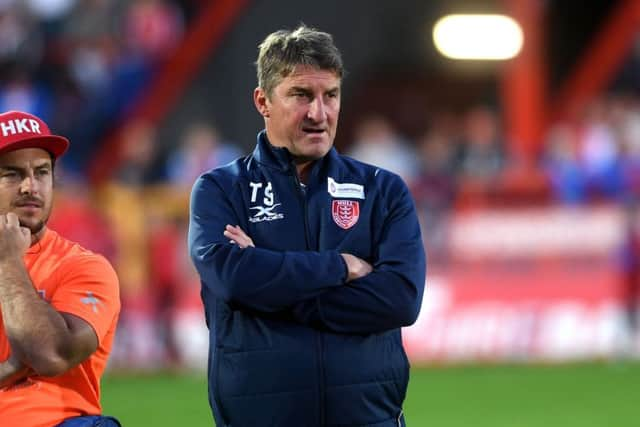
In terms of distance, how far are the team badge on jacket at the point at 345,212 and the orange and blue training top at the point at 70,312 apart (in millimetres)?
822

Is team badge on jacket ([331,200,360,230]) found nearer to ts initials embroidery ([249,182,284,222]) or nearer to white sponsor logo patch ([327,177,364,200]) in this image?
white sponsor logo patch ([327,177,364,200])

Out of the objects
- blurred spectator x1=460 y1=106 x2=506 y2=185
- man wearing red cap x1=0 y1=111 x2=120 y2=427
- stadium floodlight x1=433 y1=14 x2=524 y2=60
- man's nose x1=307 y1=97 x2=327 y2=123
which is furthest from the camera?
stadium floodlight x1=433 y1=14 x2=524 y2=60

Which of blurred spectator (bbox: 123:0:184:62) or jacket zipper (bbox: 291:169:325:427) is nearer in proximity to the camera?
jacket zipper (bbox: 291:169:325:427)

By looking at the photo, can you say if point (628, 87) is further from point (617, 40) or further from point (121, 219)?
point (121, 219)

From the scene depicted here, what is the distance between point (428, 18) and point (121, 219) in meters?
6.93

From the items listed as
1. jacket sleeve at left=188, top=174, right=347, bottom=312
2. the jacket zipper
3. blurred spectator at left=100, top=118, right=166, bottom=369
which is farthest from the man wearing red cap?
blurred spectator at left=100, top=118, right=166, bottom=369

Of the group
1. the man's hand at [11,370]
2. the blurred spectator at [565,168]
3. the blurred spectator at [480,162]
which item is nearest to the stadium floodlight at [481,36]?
the blurred spectator at [480,162]

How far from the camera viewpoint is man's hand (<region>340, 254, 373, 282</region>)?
517 cm

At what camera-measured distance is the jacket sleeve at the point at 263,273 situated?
5.06 meters

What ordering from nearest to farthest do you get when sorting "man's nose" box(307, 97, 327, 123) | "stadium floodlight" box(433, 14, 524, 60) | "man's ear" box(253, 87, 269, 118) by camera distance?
"man's nose" box(307, 97, 327, 123), "man's ear" box(253, 87, 269, 118), "stadium floodlight" box(433, 14, 524, 60)

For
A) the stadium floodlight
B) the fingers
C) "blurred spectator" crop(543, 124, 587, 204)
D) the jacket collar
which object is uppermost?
the stadium floodlight

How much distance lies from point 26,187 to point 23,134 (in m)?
0.18

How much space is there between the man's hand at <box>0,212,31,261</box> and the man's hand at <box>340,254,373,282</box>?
1.12 meters

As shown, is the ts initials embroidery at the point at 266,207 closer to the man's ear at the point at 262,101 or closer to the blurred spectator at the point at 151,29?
the man's ear at the point at 262,101
